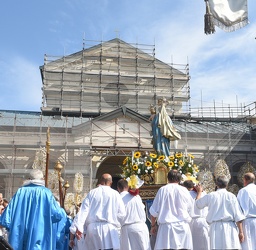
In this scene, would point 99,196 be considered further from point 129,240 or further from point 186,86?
point 186,86

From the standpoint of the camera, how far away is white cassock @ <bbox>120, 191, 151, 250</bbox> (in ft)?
23.6

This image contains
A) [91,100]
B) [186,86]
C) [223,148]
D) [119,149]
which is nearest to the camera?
[119,149]

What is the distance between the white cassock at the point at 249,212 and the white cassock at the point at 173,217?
108 centimetres

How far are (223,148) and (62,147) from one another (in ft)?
31.9

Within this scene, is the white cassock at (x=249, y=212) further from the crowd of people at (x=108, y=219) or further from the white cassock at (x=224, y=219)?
the white cassock at (x=224, y=219)

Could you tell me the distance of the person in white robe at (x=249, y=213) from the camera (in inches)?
272

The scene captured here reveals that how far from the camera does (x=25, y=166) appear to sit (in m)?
22.5

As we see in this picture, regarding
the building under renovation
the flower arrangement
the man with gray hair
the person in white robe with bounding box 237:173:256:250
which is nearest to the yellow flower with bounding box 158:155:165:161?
the flower arrangement

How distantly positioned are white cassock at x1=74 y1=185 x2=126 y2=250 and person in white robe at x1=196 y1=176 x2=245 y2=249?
1.55 m

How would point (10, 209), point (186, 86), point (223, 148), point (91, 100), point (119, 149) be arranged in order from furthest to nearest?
1. point (186, 86)
2. point (91, 100)
3. point (223, 148)
4. point (119, 149)
5. point (10, 209)

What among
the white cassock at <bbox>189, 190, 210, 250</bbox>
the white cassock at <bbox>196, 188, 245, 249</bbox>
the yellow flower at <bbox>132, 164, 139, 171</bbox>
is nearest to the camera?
the white cassock at <bbox>196, 188, 245, 249</bbox>

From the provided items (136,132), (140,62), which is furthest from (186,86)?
(136,132)

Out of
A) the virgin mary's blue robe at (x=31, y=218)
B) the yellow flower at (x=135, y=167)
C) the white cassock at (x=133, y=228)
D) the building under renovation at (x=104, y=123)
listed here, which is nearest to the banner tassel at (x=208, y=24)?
the yellow flower at (x=135, y=167)

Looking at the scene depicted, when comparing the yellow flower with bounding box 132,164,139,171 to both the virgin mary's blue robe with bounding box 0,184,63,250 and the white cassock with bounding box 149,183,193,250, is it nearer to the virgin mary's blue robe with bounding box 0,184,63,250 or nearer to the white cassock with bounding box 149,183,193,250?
the white cassock with bounding box 149,183,193,250
